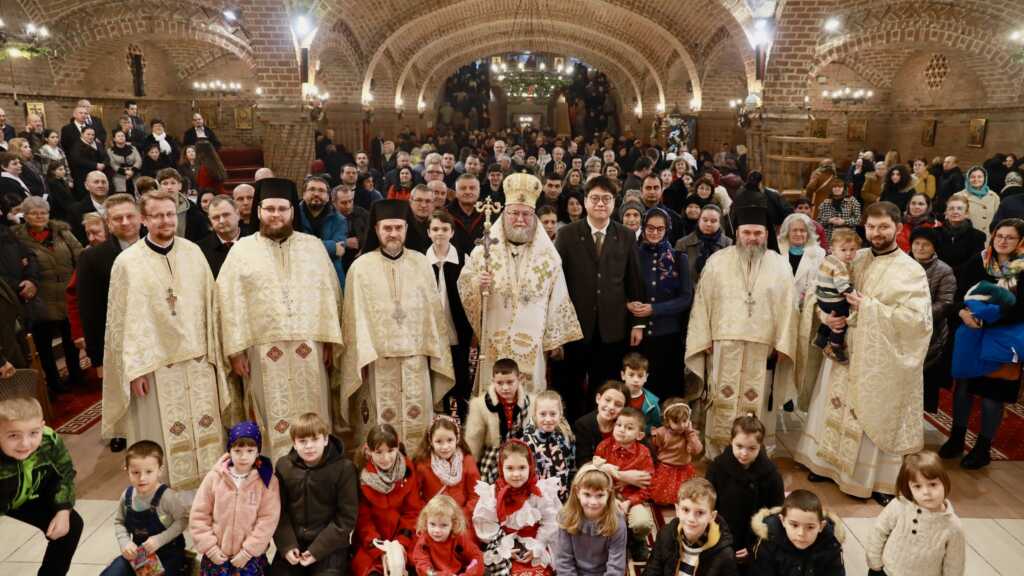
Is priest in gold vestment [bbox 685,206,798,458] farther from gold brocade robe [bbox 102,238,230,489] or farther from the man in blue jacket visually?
gold brocade robe [bbox 102,238,230,489]

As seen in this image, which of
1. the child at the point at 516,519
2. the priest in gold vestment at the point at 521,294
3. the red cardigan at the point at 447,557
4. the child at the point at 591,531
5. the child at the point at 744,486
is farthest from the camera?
the priest in gold vestment at the point at 521,294

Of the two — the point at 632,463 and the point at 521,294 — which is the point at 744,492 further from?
the point at 521,294

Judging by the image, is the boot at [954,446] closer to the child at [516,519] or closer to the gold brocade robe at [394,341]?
the child at [516,519]

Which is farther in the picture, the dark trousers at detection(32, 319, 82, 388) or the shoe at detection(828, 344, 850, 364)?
the dark trousers at detection(32, 319, 82, 388)

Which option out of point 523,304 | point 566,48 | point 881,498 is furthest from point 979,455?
point 566,48

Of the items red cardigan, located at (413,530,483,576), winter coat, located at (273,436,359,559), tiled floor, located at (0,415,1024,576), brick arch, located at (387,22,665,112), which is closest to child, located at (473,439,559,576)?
red cardigan, located at (413,530,483,576)

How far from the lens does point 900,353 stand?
4.27 metres

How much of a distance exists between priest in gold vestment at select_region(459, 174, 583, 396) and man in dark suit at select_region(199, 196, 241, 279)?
5.98ft

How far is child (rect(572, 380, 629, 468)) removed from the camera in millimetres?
4098

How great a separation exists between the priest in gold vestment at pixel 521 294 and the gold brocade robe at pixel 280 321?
0.98 m

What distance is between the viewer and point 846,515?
173 inches

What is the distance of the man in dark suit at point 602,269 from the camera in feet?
15.9

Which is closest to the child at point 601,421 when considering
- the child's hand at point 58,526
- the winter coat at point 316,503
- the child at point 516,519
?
the child at point 516,519

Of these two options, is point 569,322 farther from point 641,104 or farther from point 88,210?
point 641,104
